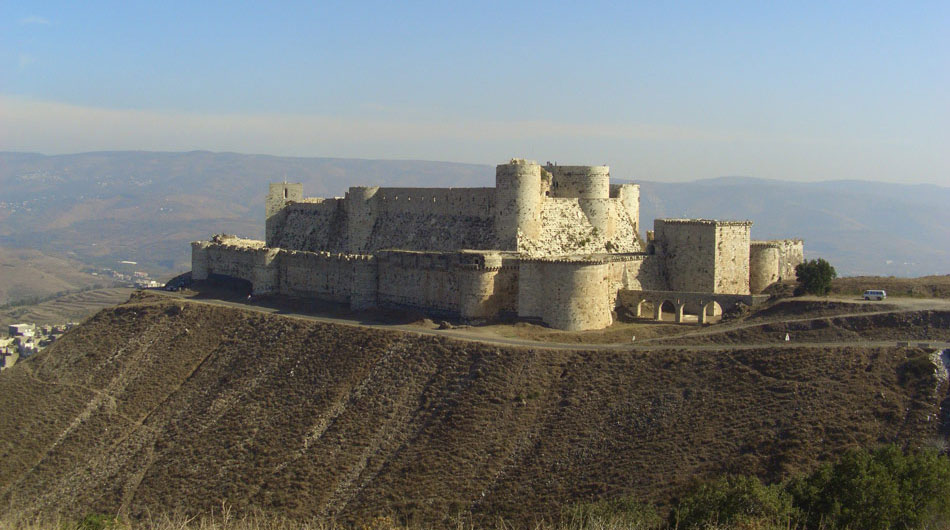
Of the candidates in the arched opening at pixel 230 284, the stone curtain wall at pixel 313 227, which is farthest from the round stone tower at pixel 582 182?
the arched opening at pixel 230 284

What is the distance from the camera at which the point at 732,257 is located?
6000 centimetres

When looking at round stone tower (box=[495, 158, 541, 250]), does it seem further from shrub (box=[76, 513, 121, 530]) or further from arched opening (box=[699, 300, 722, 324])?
shrub (box=[76, 513, 121, 530])

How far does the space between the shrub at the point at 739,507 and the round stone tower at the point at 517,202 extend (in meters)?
28.7

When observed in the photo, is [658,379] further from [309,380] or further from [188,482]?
[188,482]

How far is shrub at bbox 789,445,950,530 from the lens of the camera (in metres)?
30.6

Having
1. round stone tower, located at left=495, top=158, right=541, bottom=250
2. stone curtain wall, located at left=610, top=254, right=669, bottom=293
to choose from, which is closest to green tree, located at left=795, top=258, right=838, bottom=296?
stone curtain wall, located at left=610, top=254, right=669, bottom=293

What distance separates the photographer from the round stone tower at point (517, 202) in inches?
2366

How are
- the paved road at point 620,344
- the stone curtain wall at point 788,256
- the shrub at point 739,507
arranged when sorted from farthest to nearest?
the stone curtain wall at point 788,256, the paved road at point 620,344, the shrub at point 739,507

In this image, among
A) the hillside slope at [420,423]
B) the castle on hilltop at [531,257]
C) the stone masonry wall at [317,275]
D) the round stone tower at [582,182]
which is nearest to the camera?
the hillside slope at [420,423]

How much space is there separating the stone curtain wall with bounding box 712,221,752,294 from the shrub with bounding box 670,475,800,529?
88.8 feet


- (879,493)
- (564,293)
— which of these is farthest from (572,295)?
(879,493)

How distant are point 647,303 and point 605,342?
9310mm

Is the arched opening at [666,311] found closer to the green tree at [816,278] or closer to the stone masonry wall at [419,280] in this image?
the green tree at [816,278]

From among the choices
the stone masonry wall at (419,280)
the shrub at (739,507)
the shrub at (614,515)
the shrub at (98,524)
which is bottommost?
the shrub at (98,524)
